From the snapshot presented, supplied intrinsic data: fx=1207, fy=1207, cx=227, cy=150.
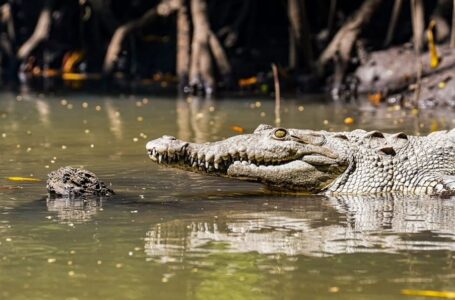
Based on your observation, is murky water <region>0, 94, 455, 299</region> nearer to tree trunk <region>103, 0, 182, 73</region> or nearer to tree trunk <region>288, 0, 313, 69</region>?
tree trunk <region>288, 0, 313, 69</region>

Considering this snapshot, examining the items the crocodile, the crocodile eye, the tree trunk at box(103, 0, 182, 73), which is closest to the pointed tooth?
the crocodile

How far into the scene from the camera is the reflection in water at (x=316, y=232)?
6.78 metres

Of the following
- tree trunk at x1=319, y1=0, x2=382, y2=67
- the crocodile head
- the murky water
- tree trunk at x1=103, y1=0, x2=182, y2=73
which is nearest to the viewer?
the murky water

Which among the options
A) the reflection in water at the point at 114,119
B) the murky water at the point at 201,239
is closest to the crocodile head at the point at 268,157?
the murky water at the point at 201,239

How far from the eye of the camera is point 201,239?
7078 millimetres

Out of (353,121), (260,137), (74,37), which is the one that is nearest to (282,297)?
(260,137)

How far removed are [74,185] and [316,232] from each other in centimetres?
219

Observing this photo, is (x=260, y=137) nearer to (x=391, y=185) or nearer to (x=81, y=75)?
(x=391, y=185)

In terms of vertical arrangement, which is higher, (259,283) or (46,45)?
(46,45)

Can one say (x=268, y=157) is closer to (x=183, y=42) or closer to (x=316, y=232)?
(x=316, y=232)

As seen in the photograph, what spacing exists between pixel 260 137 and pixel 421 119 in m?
6.51

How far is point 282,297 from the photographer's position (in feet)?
18.5

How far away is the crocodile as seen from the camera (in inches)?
340

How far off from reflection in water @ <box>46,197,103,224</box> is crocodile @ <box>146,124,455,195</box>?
22.2 inches
